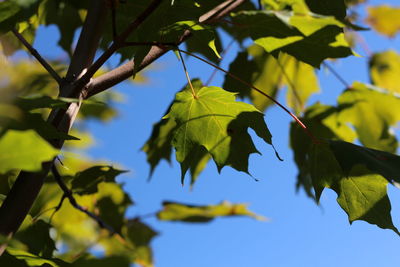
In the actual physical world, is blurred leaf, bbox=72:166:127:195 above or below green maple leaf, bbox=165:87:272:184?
below

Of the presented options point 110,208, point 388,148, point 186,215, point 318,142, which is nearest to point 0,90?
point 318,142

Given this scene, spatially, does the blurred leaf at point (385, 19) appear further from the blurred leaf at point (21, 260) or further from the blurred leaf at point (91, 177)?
the blurred leaf at point (21, 260)

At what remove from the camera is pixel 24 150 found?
1.08ft

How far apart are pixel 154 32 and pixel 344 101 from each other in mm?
587

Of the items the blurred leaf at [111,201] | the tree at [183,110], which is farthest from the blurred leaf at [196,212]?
the blurred leaf at [111,201]

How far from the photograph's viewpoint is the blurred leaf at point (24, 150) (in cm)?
32

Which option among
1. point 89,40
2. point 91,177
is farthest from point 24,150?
point 91,177

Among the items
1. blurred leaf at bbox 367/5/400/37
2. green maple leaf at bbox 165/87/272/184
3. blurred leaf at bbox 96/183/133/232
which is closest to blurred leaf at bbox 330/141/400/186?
green maple leaf at bbox 165/87/272/184

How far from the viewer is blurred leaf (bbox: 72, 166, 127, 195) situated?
75 centimetres

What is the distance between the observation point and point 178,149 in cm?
65

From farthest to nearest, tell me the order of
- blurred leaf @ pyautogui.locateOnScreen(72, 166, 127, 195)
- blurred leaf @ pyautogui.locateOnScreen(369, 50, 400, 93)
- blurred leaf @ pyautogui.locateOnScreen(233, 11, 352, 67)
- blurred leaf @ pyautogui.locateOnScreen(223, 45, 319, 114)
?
1. blurred leaf @ pyautogui.locateOnScreen(369, 50, 400, 93)
2. blurred leaf @ pyautogui.locateOnScreen(223, 45, 319, 114)
3. blurred leaf @ pyautogui.locateOnScreen(72, 166, 127, 195)
4. blurred leaf @ pyautogui.locateOnScreen(233, 11, 352, 67)

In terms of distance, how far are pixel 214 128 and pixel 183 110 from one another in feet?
0.15

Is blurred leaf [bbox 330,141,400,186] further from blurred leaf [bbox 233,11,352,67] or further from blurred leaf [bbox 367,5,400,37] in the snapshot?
blurred leaf [bbox 367,5,400,37]

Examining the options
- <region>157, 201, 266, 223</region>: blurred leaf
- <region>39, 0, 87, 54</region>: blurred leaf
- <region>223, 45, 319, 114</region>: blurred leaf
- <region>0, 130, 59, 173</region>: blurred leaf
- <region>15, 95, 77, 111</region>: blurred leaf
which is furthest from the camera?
<region>157, 201, 266, 223</region>: blurred leaf
